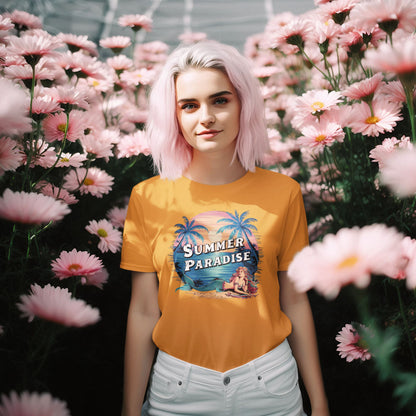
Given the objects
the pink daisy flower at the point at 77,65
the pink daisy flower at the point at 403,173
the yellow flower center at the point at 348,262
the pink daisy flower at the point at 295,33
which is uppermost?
the pink daisy flower at the point at 295,33

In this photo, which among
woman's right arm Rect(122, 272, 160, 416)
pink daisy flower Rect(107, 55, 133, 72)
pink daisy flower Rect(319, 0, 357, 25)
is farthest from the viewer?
pink daisy flower Rect(107, 55, 133, 72)

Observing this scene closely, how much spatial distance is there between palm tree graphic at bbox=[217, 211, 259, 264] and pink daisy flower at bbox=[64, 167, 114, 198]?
1.14 feet

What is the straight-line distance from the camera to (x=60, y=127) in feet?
2.97

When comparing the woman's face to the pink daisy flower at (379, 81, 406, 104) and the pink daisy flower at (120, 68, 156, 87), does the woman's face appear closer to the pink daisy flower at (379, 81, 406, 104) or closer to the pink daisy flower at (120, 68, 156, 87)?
the pink daisy flower at (379, 81, 406, 104)

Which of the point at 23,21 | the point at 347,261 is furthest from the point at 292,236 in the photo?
the point at 23,21

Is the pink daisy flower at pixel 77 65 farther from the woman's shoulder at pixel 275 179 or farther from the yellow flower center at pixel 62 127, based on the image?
the woman's shoulder at pixel 275 179

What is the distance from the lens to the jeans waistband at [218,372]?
781 millimetres

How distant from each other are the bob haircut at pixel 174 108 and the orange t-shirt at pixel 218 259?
0.07 m

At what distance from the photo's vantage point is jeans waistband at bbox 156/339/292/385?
2.56ft

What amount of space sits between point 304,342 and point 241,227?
0.30 metres

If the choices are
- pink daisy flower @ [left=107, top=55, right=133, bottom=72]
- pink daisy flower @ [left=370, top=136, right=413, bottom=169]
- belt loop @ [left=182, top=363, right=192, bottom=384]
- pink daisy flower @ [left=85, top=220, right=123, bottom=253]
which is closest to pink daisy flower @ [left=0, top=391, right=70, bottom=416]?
belt loop @ [left=182, top=363, right=192, bottom=384]

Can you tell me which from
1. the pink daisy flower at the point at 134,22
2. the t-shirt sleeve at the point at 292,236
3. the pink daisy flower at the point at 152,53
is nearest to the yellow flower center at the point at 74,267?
the t-shirt sleeve at the point at 292,236

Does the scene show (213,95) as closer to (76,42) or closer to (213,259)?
(213,259)

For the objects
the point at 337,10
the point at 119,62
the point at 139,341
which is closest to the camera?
the point at 139,341
